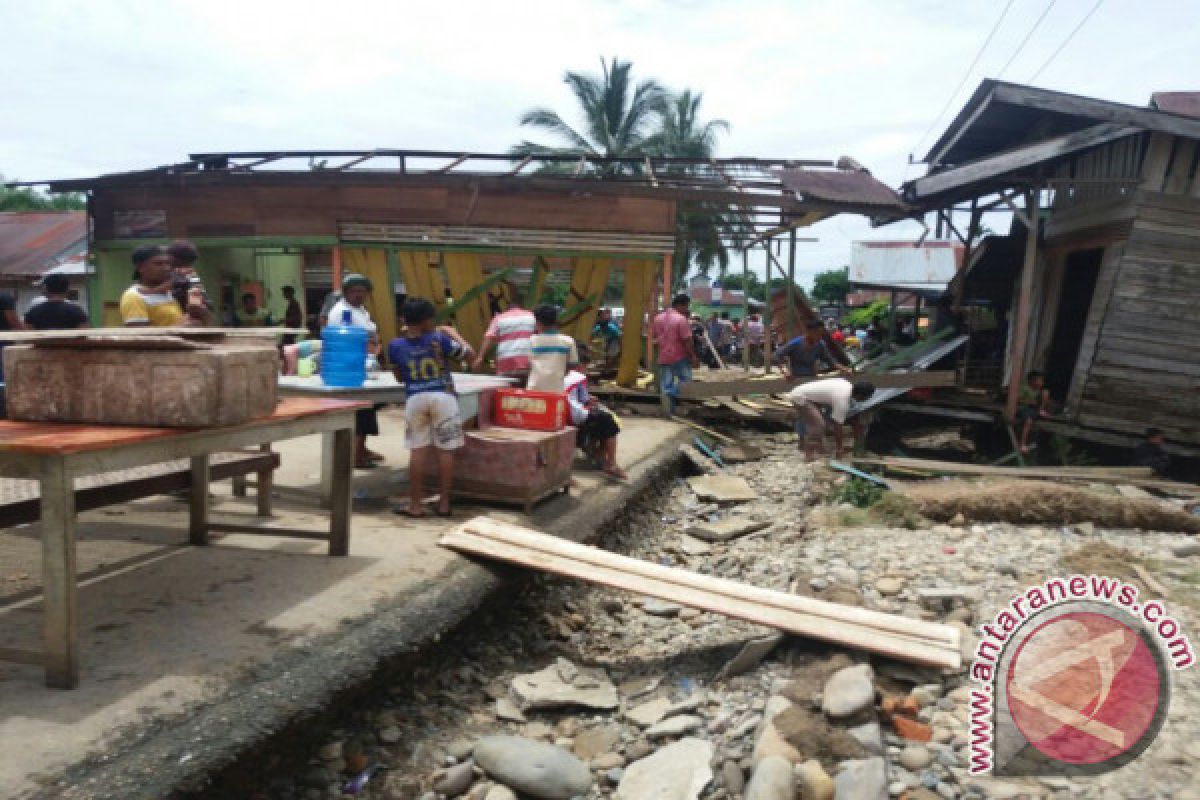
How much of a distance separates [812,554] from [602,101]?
2381 centimetres

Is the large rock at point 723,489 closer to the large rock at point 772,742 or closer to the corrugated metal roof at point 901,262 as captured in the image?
the large rock at point 772,742

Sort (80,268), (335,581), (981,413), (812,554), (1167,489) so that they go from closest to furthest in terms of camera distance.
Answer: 1. (335,581)
2. (812,554)
3. (1167,489)
4. (981,413)
5. (80,268)

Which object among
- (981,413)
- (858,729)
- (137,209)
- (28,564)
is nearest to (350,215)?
(137,209)

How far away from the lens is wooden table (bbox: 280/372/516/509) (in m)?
5.43

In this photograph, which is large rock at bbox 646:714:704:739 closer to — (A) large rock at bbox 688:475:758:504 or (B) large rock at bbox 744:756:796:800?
(B) large rock at bbox 744:756:796:800

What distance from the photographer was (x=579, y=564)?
4660mm

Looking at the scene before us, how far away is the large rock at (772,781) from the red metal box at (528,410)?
3.48m

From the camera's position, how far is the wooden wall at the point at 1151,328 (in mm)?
9383

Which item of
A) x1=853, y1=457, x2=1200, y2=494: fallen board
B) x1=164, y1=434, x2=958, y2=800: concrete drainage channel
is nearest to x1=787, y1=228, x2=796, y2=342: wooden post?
x1=853, y1=457, x2=1200, y2=494: fallen board

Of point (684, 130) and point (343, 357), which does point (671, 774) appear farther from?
point (684, 130)

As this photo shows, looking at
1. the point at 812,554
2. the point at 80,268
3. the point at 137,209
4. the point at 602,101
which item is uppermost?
the point at 602,101

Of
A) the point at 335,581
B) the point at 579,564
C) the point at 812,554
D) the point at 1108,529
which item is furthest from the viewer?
the point at 1108,529

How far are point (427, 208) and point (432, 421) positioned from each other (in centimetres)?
672

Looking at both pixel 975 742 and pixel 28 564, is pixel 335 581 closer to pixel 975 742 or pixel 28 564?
pixel 28 564
